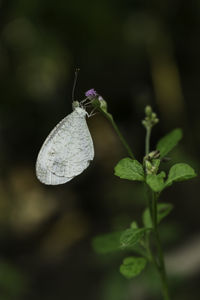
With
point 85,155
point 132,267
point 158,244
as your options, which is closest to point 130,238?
point 158,244

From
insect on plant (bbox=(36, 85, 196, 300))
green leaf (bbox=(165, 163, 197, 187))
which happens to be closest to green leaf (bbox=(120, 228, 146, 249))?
insect on plant (bbox=(36, 85, 196, 300))

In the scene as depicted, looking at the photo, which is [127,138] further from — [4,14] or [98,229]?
[4,14]

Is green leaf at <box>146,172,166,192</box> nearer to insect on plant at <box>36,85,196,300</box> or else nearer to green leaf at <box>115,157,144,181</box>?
green leaf at <box>115,157,144,181</box>

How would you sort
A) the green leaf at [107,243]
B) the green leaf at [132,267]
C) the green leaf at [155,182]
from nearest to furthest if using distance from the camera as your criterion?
the green leaf at [155,182]
the green leaf at [132,267]
the green leaf at [107,243]

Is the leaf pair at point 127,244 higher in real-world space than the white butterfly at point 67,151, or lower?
lower

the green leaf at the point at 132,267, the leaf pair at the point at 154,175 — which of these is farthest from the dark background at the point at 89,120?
the leaf pair at the point at 154,175

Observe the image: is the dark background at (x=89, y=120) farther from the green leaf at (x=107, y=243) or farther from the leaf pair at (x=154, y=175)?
the leaf pair at (x=154, y=175)
